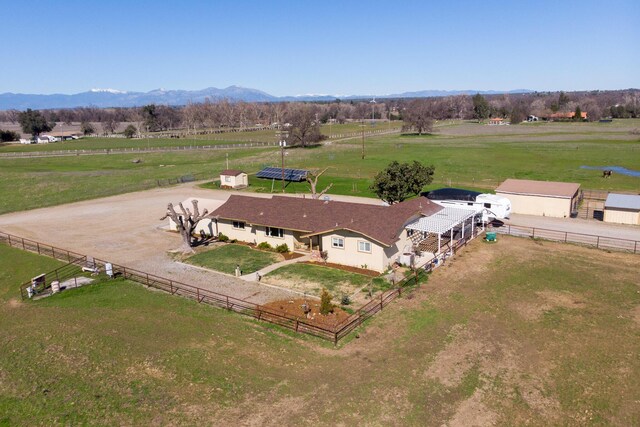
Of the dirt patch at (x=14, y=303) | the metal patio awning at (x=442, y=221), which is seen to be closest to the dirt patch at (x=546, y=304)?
the metal patio awning at (x=442, y=221)

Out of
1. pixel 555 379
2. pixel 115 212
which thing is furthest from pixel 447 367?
pixel 115 212

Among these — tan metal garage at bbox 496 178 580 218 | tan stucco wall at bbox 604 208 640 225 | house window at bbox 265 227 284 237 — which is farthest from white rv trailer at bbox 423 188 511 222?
house window at bbox 265 227 284 237

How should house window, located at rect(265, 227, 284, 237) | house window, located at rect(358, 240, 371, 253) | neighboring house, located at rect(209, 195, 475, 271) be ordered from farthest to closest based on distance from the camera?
1. house window, located at rect(265, 227, 284, 237)
2. neighboring house, located at rect(209, 195, 475, 271)
3. house window, located at rect(358, 240, 371, 253)

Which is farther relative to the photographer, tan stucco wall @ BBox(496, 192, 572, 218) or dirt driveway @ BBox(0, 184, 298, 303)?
tan stucco wall @ BBox(496, 192, 572, 218)

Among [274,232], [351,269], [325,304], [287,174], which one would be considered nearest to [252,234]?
[274,232]

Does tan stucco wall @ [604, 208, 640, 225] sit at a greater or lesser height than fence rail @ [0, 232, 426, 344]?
greater

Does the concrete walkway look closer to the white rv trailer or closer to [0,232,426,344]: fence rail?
[0,232,426,344]: fence rail

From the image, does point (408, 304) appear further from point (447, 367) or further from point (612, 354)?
point (612, 354)

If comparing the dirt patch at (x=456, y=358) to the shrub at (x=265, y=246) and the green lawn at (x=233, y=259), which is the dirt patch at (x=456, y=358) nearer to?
the green lawn at (x=233, y=259)
